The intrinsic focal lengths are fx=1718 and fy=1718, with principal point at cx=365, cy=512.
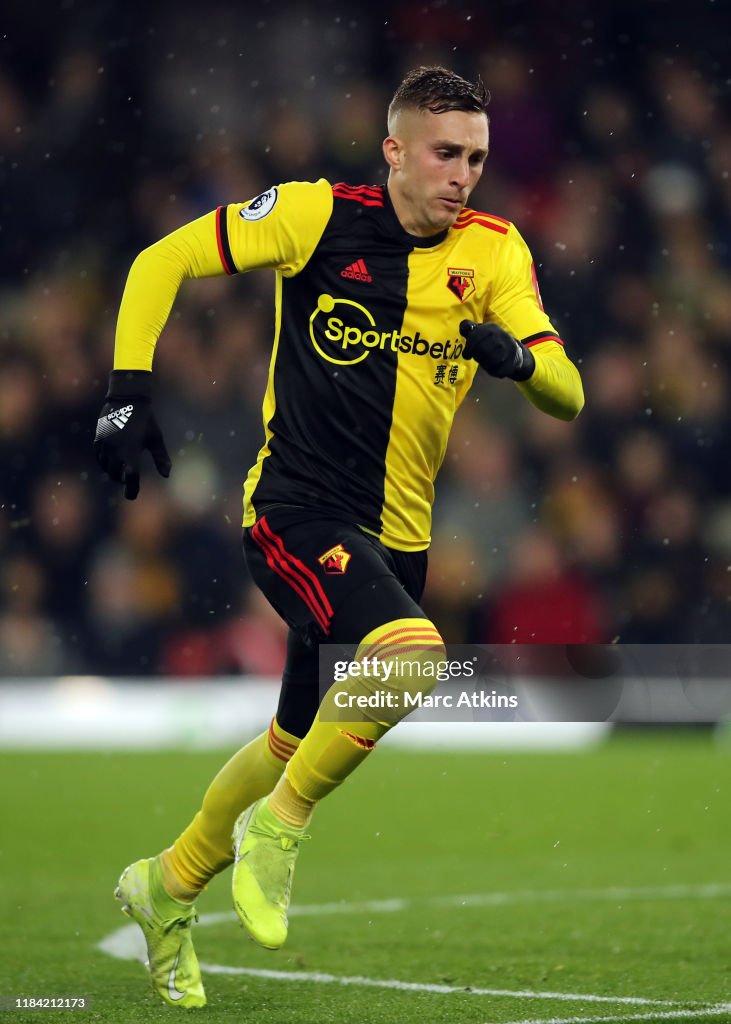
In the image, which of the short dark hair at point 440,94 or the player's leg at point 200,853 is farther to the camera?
the player's leg at point 200,853

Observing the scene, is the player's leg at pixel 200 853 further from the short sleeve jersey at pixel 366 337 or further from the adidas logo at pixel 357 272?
the adidas logo at pixel 357 272

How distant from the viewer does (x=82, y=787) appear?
30.8 feet

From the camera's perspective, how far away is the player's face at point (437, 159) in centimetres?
441

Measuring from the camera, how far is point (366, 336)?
14.9ft

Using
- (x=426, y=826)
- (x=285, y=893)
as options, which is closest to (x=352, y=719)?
(x=285, y=893)

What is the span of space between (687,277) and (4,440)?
16.3ft

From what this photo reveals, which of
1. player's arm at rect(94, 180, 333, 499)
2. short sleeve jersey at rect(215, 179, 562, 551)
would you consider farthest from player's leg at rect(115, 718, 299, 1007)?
player's arm at rect(94, 180, 333, 499)

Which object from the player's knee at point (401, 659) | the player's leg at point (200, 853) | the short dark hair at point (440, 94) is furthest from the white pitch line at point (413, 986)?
the short dark hair at point (440, 94)

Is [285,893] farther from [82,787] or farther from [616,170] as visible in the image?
[616,170]

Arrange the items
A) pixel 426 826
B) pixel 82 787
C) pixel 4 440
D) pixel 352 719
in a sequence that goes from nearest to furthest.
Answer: pixel 352 719 → pixel 426 826 → pixel 82 787 → pixel 4 440

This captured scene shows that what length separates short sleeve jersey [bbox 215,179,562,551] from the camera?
454 cm

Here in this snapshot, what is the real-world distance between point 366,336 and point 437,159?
0.50m

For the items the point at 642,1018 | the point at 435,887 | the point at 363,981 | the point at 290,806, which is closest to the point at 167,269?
the point at 290,806

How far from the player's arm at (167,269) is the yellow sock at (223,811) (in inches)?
35.5
